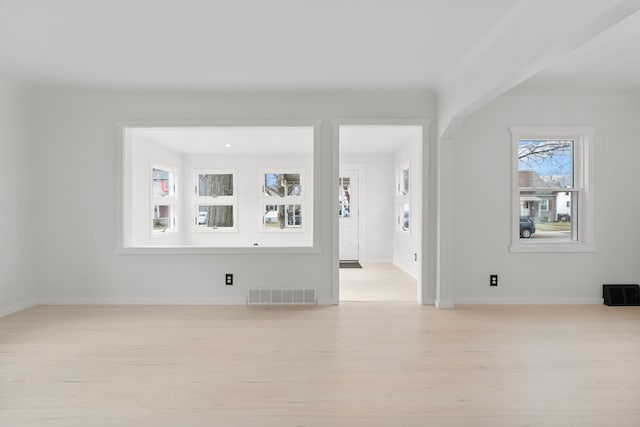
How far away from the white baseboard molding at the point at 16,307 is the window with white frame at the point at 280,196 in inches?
180

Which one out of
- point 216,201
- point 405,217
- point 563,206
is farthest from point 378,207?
point 563,206

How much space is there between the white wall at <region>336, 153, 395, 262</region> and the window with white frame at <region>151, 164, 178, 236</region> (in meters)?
3.54

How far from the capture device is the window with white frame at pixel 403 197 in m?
7.05

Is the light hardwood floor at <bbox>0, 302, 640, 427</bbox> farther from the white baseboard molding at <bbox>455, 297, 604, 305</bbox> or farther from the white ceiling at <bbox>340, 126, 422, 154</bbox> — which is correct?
the white ceiling at <bbox>340, 126, 422, 154</bbox>

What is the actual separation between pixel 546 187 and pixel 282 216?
17.0ft

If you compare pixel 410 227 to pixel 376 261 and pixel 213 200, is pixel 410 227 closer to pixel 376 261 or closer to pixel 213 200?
pixel 376 261

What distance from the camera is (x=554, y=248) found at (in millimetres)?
4484

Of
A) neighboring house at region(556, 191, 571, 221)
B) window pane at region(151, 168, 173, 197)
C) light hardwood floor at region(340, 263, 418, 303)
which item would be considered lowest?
light hardwood floor at region(340, 263, 418, 303)

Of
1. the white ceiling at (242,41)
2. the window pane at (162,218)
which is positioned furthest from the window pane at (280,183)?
the white ceiling at (242,41)

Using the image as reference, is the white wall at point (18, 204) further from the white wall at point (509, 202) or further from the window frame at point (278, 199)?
the white wall at point (509, 202)

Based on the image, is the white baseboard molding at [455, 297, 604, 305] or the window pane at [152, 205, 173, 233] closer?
the white baseboard molding at [455, 297, 604, 305]

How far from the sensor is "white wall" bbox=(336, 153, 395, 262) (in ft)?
27.2

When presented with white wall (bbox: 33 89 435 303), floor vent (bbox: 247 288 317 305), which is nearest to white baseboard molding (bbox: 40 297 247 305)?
white wall (bbox: 33 89 435 303)

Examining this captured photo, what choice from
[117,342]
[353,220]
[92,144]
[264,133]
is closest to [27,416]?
[117,342]
